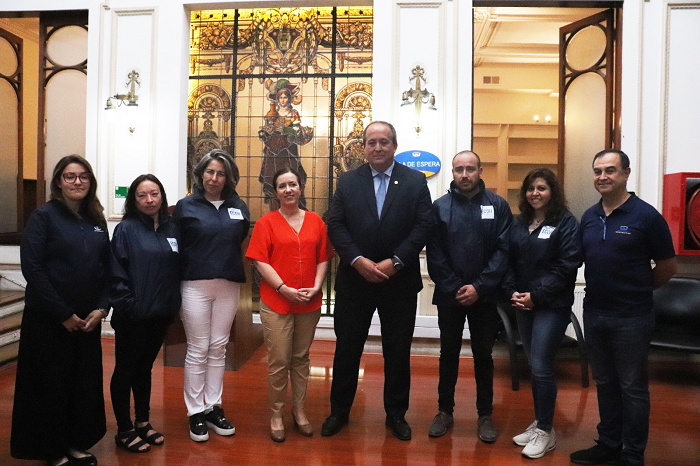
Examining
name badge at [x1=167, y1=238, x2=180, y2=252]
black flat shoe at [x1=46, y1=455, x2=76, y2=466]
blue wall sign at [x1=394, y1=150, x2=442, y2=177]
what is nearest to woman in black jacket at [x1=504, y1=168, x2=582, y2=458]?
name badge at [x1=167, y1=238, x2=180, y2=252]

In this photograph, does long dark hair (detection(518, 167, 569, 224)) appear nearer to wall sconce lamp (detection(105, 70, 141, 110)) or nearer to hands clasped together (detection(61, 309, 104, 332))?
hands clasped together (detection(61, 309, 104, 332))

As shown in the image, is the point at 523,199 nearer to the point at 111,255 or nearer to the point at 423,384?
the point at 423,384

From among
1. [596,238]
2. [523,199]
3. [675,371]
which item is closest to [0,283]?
[523,199]

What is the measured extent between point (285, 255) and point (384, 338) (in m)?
0.78

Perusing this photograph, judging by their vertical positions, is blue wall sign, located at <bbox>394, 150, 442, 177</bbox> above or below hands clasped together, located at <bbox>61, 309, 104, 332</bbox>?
above

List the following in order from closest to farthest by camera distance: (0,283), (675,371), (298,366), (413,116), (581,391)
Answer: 1. (298,366)
2. (581,391)
3. (675,371)
4. (413,116)
5. (0,283)

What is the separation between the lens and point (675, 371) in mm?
4574

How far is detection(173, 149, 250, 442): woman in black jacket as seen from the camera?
9.34 feet

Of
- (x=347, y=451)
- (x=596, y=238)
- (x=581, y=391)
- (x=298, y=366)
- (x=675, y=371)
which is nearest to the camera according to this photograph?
(x=596, y=238)

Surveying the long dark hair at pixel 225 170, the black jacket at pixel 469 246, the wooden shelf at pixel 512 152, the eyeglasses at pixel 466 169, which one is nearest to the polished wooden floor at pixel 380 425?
the black jacket at pixel 469 246

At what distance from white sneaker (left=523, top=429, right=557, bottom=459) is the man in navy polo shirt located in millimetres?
330

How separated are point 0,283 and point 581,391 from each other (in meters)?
5.78

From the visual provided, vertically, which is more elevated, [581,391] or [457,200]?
[457,200]

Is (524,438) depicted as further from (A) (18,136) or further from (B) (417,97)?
(A) (18,136)
